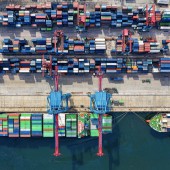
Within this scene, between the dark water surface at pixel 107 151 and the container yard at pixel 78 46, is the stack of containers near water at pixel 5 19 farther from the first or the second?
the dark water surface at pixel 107 151

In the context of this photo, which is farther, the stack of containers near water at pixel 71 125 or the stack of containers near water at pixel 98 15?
the stack of containers near water at pixel 71 125

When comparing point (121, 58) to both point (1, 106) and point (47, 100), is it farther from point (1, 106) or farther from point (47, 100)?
point (1, 106)

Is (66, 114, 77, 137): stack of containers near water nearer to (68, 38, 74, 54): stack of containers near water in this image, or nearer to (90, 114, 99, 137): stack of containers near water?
(90, 114, 99, 137): stack of containers near water

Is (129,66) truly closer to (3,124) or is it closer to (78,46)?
(78,46)

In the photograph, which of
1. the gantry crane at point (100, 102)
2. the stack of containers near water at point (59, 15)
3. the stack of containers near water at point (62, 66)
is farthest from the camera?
the stack of containers near water at point (62, 66)

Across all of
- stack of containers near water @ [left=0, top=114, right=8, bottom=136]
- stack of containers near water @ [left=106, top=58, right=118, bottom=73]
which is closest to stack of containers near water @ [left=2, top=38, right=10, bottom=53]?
stack of containers near water @ [left=0, top=114, right=8, bottom=136]

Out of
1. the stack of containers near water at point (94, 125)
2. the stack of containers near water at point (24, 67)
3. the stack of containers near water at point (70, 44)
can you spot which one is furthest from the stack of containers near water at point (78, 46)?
the stack of containers near water at point (94, 125)

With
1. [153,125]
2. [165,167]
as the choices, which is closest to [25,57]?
[153,125]
